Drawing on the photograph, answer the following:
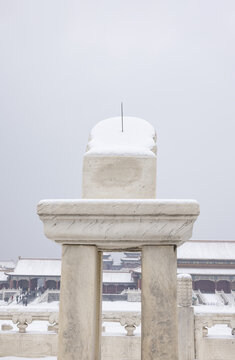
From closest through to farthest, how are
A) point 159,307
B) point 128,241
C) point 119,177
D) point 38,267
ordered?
point 159,307, point 128,241, point 119,177, point 38,267

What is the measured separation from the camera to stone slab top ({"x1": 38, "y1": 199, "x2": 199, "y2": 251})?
2.09 metres

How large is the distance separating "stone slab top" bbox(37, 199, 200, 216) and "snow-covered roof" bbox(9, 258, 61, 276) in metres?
34.9

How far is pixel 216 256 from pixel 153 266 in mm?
33428

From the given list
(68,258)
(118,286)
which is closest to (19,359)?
(68,258)

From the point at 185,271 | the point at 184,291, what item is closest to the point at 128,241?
the point at 184,291

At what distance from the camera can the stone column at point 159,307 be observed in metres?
2.07

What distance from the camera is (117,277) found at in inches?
1367

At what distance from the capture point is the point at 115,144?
2584 mm

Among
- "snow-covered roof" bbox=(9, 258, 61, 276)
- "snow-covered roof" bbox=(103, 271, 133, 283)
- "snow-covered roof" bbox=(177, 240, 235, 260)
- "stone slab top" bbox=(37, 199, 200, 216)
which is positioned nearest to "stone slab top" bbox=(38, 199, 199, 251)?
"stone slab top" bbox=(37, 199, 200, 216)

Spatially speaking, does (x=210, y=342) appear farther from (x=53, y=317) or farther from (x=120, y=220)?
(x=120, y=220)

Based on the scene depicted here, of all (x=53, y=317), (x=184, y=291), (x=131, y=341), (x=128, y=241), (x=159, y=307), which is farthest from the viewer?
(x=184, y=291)

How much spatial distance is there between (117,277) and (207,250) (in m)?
8.81

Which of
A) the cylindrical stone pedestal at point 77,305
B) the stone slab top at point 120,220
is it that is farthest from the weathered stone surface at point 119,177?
the cylindrical stone pedestal at point 77,305

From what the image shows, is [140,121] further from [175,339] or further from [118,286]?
[118,286]
